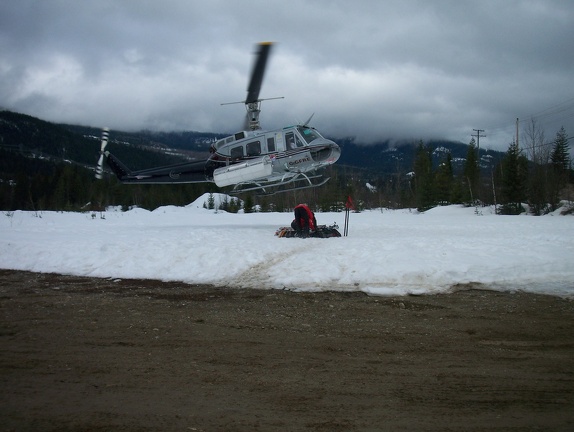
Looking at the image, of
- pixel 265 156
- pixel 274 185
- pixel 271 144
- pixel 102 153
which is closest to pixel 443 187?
pixel 274 185

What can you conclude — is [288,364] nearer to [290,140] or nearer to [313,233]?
[313,233]

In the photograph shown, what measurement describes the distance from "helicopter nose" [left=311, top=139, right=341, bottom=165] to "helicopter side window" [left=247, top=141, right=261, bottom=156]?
2.04 meters

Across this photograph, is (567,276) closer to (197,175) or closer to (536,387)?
(536,387)

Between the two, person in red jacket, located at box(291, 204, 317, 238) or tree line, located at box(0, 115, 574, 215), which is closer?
person in red jacket, located at box(291, 204, 317, 238)

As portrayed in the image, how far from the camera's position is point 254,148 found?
15352mm

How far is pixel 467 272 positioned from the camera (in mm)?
9047

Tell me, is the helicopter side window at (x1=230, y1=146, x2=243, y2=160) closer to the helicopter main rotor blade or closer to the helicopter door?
the helicopter door

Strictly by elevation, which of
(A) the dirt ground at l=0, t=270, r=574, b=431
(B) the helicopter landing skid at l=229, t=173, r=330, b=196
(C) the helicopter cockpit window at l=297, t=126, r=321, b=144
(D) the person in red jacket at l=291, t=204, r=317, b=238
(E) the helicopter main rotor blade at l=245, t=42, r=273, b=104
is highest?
(E) the helicopter main rotor blade at l=245, t=42, r=273, b=104

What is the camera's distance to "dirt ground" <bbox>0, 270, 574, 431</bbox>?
10.8 ft

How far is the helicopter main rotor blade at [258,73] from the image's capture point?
11.7 m

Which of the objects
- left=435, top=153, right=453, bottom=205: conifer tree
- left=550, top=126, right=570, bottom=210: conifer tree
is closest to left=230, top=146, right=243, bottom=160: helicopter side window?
left=550, top=126, right=570, bottom=210: conifer tree

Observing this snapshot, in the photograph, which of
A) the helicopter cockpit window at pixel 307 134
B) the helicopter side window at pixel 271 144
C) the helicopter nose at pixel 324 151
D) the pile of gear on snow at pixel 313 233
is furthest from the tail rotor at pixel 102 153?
the helicopter nose at pixel 324 151

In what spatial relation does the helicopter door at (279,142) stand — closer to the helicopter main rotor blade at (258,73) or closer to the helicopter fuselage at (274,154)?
the helicopter fuselage at (274,154)

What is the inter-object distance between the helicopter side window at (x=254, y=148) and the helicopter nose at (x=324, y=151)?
204cm
